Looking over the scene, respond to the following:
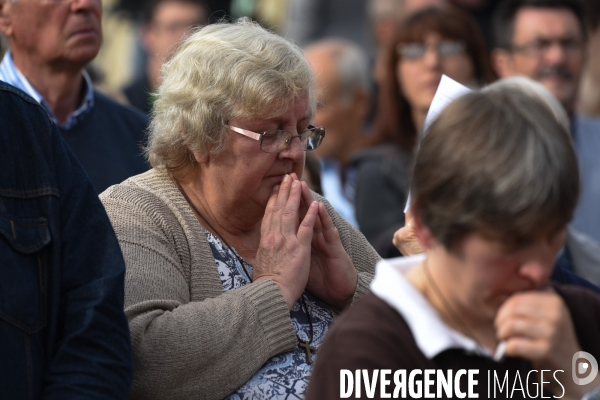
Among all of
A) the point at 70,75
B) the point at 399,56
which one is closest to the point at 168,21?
the point at 399,56

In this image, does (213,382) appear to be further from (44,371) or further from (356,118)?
(356,118)

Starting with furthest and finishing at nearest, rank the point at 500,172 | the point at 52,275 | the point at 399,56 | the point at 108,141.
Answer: the point at 399,56
the point at 108,141
the point at 52,275
the point at 500,172

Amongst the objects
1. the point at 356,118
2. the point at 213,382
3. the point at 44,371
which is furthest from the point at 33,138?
the point at 356,118

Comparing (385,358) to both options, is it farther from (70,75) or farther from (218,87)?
(70,75)

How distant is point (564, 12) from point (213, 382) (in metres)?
3.88

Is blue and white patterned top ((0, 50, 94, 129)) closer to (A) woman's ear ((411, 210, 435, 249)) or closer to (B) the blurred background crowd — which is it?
(B) the blurred background crowd

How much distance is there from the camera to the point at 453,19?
5363mm

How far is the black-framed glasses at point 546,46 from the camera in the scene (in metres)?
5.46

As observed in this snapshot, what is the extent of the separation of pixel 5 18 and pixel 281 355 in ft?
6.43

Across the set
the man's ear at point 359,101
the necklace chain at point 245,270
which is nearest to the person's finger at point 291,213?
the necklace chain at point 245,270

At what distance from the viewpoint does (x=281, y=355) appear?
2736 mm

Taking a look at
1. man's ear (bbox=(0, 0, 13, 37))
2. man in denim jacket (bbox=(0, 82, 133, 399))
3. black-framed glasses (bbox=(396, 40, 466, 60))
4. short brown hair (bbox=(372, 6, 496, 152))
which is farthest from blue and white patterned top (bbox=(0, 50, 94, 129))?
black-framed glasses (bbox=(396, 40, 466, 60))

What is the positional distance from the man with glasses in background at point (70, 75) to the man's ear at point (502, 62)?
2.62 metres

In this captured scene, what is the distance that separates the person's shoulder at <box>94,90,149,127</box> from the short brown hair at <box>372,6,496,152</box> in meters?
1.80
